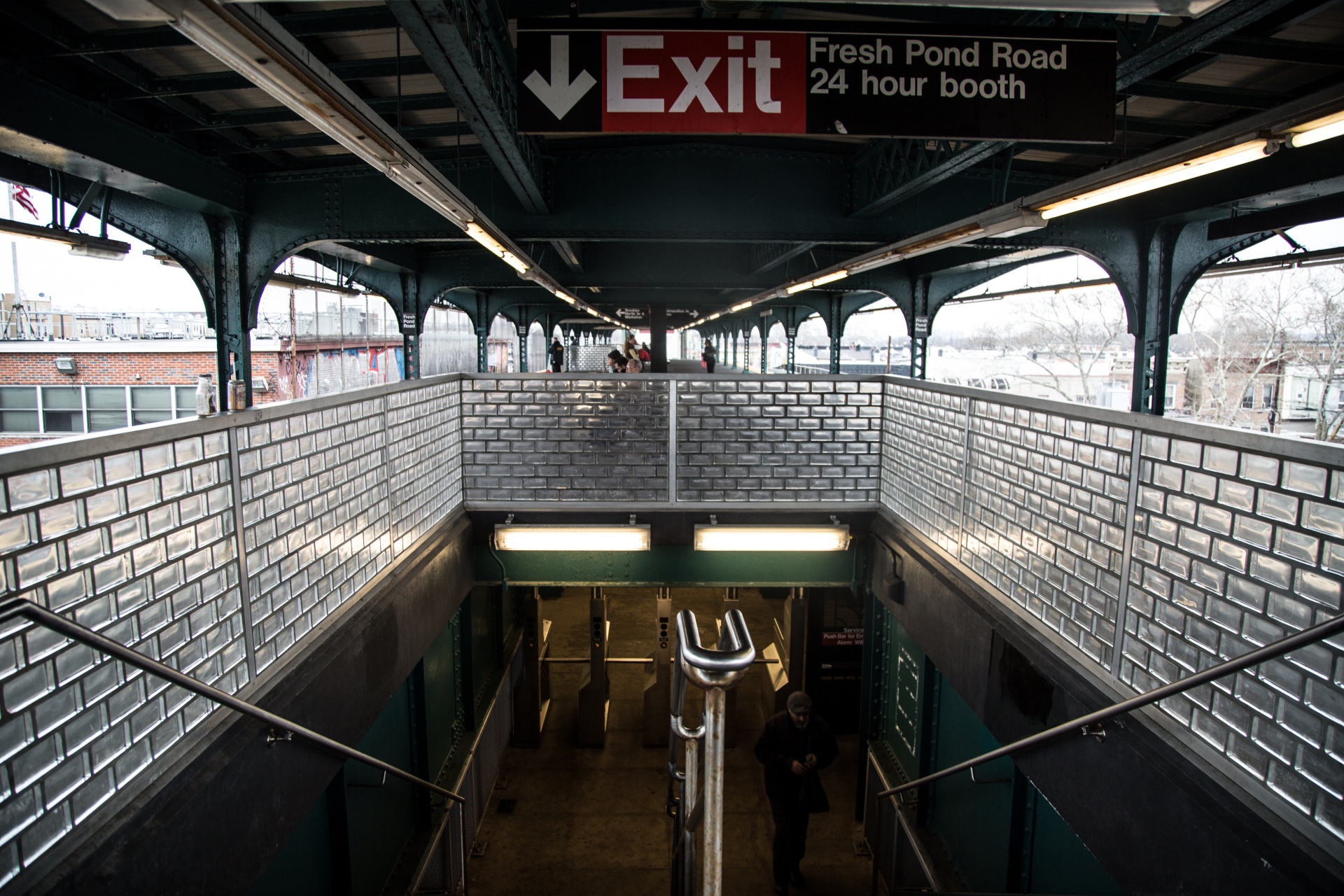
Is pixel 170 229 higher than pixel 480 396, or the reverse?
pixel 170 229

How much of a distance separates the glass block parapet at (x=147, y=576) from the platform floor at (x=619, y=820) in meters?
4.00

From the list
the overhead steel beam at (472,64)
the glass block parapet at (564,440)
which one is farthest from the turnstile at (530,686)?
the overhead steel beam at (472,64)

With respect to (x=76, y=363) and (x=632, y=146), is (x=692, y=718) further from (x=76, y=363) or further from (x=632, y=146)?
(x=76, y=363)

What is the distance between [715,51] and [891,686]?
617 centimetres

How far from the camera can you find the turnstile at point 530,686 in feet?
29.6

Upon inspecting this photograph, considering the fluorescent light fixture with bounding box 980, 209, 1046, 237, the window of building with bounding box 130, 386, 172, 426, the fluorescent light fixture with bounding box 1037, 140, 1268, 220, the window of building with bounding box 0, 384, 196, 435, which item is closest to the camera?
the fluorescent light fixture with bounding box 1037, 140, 1268, 220

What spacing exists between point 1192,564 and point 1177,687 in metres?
0.62

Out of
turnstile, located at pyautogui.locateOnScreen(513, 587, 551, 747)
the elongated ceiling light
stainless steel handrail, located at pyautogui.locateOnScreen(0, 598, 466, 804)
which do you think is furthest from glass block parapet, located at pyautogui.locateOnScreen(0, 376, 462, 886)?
turnstile, located at pyautogui.locateOnScreen(513, 587, 551, 747)

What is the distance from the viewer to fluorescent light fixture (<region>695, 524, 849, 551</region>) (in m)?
6.65

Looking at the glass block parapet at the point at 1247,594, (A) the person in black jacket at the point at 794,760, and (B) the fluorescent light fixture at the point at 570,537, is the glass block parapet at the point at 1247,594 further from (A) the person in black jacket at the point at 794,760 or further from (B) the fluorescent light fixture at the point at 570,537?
(B) the fluorescent light fixture at the point at 570,537

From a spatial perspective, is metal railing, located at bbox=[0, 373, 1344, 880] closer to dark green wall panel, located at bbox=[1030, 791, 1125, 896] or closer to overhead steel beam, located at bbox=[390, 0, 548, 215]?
dark green wall panel, located at bbox=[1030, 791, 1125, 896]

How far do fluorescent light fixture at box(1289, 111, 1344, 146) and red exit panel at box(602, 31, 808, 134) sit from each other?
182 centimetres

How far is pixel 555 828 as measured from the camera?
7.35 metres

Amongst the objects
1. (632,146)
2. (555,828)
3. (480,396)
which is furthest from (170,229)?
(555,828)
